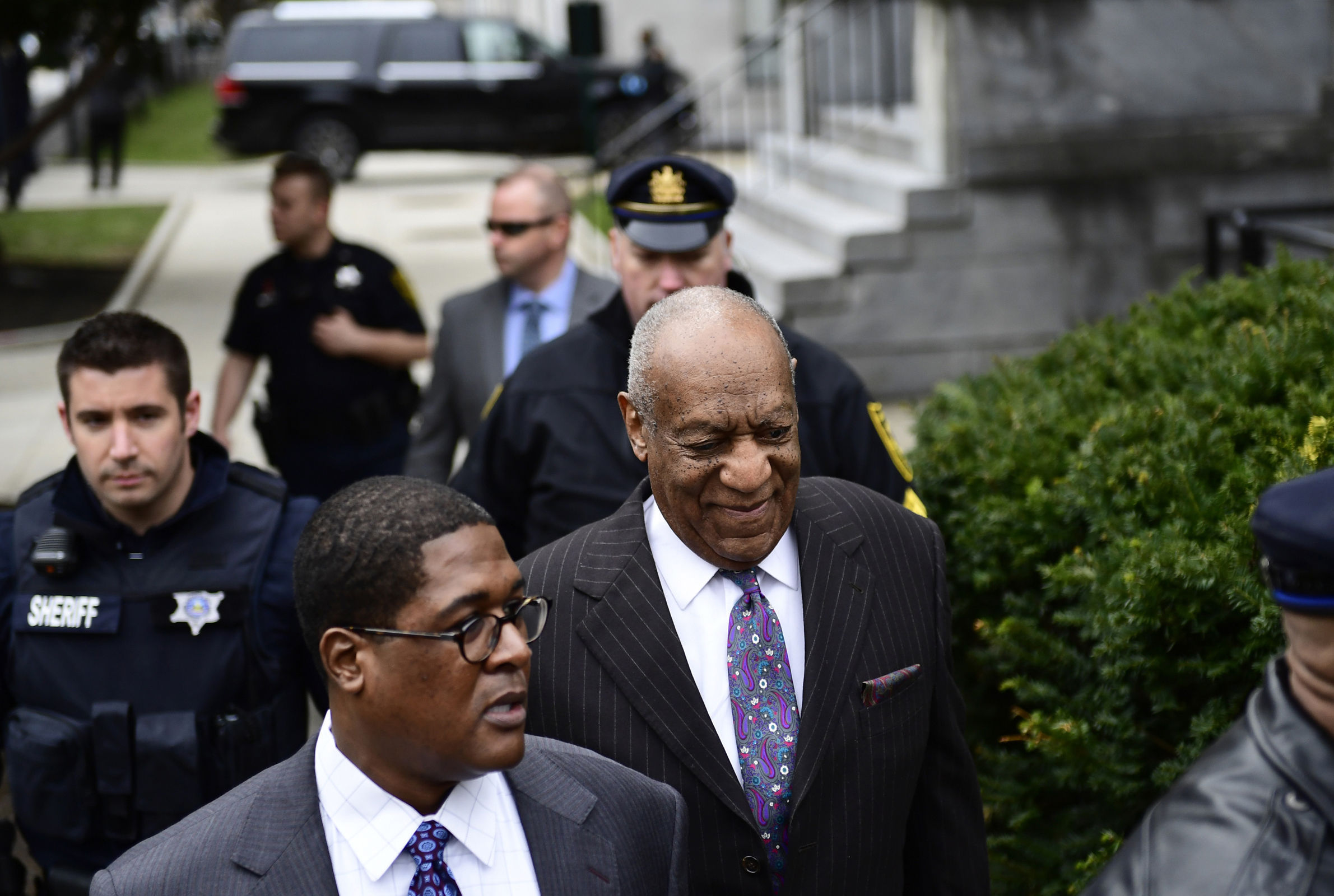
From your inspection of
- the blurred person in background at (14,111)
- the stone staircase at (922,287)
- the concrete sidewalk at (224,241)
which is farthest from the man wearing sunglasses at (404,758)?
the blurred person in background at (14,111)

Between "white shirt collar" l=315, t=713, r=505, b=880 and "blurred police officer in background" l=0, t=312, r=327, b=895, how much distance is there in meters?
1.23

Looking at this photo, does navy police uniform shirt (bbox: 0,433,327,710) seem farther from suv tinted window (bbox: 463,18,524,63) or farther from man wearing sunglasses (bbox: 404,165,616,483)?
suv tinted window (bbox: 463,18,524,63)

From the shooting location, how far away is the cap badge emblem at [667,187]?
416cm

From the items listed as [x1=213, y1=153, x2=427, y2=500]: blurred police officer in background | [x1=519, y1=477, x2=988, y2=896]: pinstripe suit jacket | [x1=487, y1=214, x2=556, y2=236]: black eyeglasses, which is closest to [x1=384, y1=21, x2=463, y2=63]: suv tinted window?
[x1=213, y1=153, x2=427, y2=500]: blurred police officer in background

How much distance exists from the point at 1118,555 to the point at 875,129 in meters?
9.00

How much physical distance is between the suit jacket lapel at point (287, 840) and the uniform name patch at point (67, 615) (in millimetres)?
1322

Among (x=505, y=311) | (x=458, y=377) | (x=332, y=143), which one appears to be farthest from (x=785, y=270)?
(x=332, y=143)

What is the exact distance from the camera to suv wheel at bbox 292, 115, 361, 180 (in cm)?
2419

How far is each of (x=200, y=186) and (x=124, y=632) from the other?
78.1 feet

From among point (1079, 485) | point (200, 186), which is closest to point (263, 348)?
point (1079, 485)

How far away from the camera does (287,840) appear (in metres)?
2.16

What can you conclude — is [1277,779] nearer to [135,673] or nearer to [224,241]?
[135,673]

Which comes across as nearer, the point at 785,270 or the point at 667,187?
the point at 667,187

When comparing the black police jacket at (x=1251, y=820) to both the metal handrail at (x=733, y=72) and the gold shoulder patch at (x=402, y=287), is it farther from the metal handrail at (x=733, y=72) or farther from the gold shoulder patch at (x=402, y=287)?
the metal handrail at (x=733, y=72)
